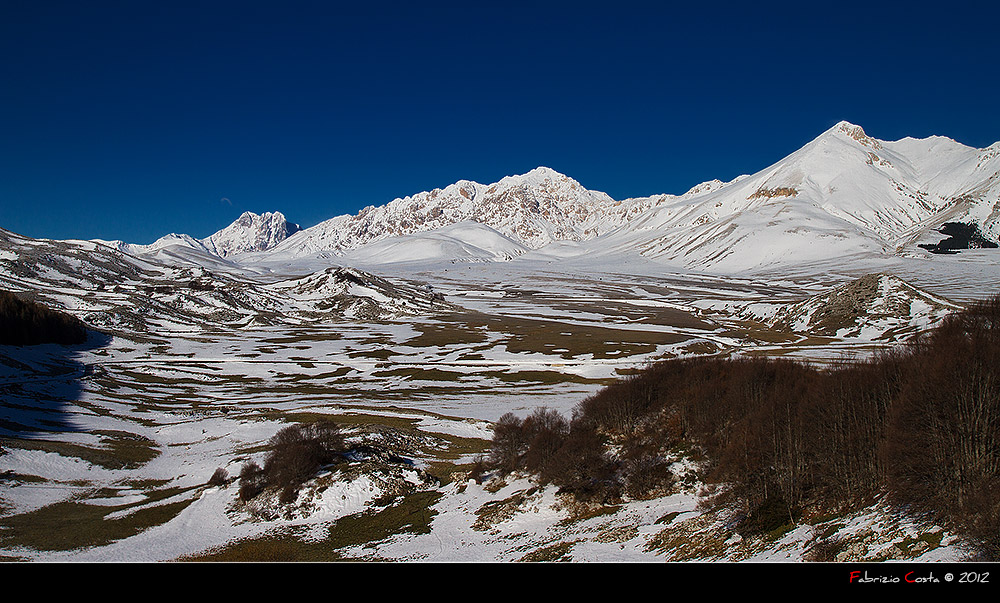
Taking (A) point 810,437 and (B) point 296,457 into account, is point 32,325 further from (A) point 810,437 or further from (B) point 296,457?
(A) point 810,437

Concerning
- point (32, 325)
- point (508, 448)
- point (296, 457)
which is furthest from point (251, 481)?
point (32, 325)

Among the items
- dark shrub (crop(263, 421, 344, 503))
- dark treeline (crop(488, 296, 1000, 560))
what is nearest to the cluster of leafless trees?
dark shrub (crop(263, 421, 344, 503))

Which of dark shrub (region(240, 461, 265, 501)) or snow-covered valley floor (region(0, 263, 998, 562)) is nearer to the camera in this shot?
snow-covered valley floor (region(0, 263, 998, 562))

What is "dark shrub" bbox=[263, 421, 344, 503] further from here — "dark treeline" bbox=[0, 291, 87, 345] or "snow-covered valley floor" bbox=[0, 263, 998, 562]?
"dark treeline" bbox=[0, 291, 87, 345]

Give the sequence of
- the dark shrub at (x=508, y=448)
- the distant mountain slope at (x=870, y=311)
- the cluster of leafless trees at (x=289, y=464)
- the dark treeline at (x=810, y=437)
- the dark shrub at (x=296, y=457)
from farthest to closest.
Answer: the distant mountain slope at (x=870, y=311) < the dark shrub at (x=508, y=448) < the dark shrub at (x=296, y=457) < the cluster of leafless trees at (x=289, y=464) < the dark treeline at (x=810, y=437)

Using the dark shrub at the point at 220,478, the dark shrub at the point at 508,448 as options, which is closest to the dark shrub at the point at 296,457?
the dark shrub at the point at 220,478

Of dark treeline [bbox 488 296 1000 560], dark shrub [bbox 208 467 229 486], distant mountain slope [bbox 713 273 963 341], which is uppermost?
distant mountain slope [bbox 713 273 963 341]

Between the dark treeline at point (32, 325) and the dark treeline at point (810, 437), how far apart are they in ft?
469

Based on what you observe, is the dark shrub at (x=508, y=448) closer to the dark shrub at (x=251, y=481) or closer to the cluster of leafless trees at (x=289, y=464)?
the cluster of leafless trees at (x=289, y=464)

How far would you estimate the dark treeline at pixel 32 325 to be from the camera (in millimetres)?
130188

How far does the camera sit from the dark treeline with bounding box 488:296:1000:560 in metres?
21.8

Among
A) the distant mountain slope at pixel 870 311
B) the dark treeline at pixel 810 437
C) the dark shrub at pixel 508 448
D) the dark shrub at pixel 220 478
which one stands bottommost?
the dark shrub at pixel 220 478

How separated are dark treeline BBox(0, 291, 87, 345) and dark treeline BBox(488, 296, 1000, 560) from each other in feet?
469
